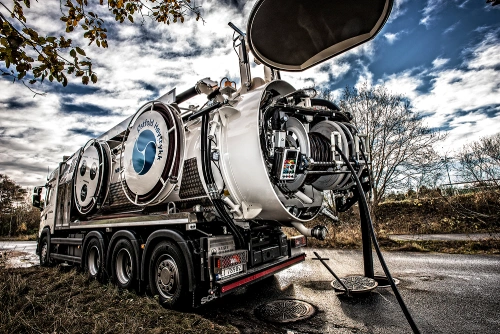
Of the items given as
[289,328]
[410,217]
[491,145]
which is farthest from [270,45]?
[410,217]

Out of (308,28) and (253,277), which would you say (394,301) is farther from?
(308,28)

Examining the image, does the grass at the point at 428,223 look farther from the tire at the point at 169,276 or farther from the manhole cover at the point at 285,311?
the tire at the point at 169,276

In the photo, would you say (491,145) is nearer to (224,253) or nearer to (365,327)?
(365,327)

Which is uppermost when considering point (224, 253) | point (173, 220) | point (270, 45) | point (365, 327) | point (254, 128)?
point (270, 45)

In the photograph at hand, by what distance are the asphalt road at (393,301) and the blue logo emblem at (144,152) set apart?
88.5 inches

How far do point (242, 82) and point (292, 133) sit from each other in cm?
110

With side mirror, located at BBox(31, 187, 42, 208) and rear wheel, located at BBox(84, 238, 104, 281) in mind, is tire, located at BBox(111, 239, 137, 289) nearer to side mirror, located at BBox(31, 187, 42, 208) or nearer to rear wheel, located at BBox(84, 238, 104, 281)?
rear wheel, located at BBox(84, 238, 104, 281)

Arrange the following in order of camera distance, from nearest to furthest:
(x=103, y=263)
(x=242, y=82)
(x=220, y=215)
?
(x=220, y=215), (x=242, y=82), (x=103, y=263)

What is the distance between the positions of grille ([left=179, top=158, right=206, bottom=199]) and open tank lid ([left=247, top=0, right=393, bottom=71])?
6.15 ft

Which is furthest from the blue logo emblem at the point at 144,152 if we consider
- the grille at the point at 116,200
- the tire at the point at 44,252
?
the tire at the point at 44,252

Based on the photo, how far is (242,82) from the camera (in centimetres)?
423

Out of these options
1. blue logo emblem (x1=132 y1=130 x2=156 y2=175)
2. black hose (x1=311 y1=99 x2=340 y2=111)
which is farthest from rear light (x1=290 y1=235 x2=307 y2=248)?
blue logo emblem (x1=132 y1=130 x2=156 y2=175)

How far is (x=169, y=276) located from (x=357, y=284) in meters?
2.80

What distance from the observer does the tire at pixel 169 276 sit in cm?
366
